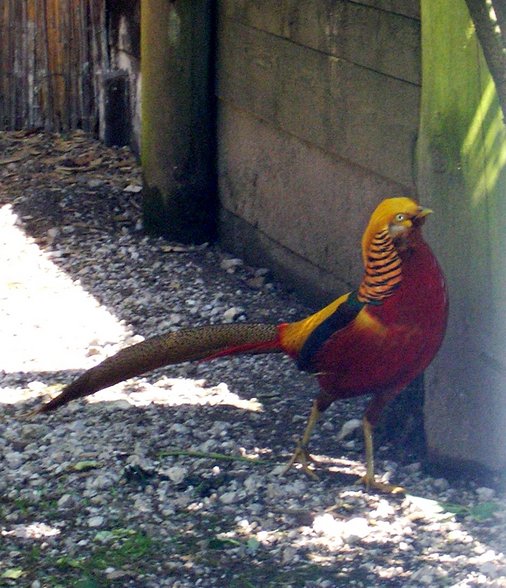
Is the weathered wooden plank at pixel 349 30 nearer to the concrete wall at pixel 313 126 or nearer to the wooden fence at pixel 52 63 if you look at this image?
the concrete wall at pixel 313 126

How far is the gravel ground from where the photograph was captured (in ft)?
10.3

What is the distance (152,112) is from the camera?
5.62 m

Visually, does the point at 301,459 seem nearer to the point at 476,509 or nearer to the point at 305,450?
the point at 305,450

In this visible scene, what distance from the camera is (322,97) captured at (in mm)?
4633

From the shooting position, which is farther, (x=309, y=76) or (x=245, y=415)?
(x=309, y=76)

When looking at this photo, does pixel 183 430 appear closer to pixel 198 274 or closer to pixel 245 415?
pixel 245 415

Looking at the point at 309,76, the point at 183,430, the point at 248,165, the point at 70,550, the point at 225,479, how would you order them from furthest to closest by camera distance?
the point at 248,165 < the point at 309,76 < the point at 183,430 < the point at 225,479 < the point at 70,550

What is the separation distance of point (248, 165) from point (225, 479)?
2.19 meters

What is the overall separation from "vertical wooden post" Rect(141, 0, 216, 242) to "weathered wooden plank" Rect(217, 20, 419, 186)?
4.9 inches

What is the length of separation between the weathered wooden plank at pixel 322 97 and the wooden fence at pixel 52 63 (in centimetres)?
211

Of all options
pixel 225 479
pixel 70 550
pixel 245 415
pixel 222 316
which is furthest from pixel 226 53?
pixel 70 550

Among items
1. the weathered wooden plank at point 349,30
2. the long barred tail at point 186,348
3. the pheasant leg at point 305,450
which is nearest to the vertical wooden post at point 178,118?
the weathered wooden plank at point 349,30

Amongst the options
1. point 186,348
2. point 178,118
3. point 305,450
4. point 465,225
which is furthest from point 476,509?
point 178,118

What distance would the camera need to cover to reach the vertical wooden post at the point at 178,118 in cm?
546
